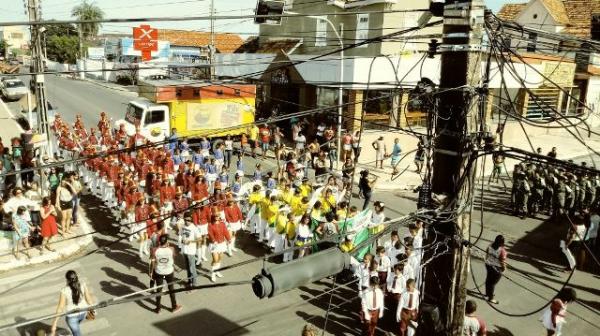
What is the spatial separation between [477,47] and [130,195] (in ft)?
33.5

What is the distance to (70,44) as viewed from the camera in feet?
248

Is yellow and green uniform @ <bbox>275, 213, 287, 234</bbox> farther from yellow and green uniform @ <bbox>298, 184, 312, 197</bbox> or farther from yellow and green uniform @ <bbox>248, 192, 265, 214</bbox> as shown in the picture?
yellow and green uniform @ <bbox>298, 184, 312, 197</bbox>

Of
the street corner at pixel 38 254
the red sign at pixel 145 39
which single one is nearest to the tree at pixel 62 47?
the red sign at pixel 145 39

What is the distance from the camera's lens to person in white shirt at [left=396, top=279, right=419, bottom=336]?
8.45 metres

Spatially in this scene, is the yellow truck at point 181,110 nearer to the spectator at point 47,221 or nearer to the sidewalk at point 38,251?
the sidewalk at point 38,251

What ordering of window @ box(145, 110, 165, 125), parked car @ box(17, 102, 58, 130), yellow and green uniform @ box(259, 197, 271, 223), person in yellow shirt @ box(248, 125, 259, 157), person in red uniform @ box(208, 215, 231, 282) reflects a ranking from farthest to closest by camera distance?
parked car @ box(17, 102, 58, 130) < person in yellow shirt @ box(248, 125, 259, 157) < window @ box(145, 110, 165, 125) < yellow and green uniform @ box(259, 197, 271, 223) < person in red uniform @ box(208, 215, 231, 282)

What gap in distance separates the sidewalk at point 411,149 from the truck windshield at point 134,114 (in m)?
10.2

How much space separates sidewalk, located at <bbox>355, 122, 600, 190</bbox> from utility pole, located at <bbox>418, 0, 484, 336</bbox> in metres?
9.98

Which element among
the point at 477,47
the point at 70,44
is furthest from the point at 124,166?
the point at 70,44

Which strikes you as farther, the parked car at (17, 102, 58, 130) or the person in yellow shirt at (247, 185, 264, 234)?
the parked car at (17, 102, 58, 130)

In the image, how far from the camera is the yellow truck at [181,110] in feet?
72.5

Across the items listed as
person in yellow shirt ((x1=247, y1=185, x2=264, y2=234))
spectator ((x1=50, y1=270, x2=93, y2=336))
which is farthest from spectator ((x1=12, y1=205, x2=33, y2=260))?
person in yellow shirt ((x1=247, y1=185, x2=264, y2=234))

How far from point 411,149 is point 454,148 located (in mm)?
19018

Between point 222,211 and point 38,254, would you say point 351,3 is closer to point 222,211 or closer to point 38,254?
point 222,211
